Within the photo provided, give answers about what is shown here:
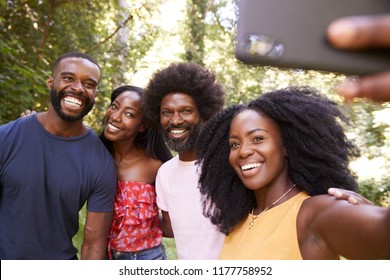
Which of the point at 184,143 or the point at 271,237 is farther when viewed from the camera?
the point at 184,143

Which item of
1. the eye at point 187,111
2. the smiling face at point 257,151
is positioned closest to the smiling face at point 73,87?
the eye at point 187,111

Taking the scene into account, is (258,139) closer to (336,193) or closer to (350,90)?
(336,193)

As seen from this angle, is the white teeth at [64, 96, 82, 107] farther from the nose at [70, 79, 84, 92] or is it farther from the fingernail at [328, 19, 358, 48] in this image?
the fingernail at [328, 19, 358, 48]

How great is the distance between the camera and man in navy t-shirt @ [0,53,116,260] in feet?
6.79

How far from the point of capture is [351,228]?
121 cm

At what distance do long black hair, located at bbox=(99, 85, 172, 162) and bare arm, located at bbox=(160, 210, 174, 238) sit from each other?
1.17ft

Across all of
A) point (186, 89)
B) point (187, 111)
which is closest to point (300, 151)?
point (187, 111)

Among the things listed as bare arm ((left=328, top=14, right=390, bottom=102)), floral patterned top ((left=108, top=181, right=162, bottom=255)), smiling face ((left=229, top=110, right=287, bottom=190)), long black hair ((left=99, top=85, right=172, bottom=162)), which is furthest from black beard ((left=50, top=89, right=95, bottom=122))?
bare arm ((left=328, top=14, right=390, bottom=102))

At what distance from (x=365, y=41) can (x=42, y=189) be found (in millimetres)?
1842

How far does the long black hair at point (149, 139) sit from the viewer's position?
2.61 meters

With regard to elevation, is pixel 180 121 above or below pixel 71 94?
below

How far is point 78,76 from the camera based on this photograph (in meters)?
2.27

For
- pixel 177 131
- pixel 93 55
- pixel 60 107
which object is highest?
pixel 93 55
